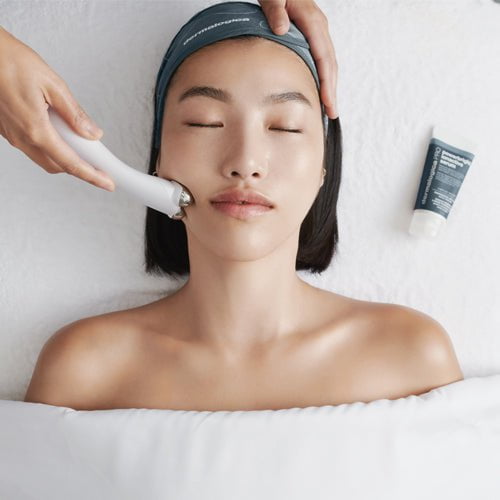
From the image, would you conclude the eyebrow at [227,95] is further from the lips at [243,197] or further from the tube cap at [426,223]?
the tube cap at [426,223]

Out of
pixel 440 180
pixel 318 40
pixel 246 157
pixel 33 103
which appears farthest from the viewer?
pixel 440 180

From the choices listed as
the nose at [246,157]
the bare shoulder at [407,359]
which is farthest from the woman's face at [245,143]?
the bare shoulder at [407,359]

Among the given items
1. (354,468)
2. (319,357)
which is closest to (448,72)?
(319,357)

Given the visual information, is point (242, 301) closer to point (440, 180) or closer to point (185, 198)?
point (185, 198)

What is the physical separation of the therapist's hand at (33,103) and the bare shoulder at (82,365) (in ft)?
1.30

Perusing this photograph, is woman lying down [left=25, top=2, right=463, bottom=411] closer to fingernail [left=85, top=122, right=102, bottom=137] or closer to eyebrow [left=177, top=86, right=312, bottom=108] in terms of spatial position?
eyebrow [left=177, top=86, right=312, bottom=108]

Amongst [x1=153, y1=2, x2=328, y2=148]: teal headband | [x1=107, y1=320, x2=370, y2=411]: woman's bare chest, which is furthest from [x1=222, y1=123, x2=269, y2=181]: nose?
[x1=107, y1=320, x2=370, y2=411]: woman's bare chest

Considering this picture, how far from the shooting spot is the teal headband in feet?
3.55

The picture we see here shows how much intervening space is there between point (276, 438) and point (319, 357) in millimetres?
180

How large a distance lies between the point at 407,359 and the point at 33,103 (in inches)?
28.8

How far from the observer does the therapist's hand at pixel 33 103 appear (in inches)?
34.4

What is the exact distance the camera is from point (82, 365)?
1.22 meters

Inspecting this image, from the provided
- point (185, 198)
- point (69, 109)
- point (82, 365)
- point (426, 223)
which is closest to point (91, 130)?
point (69, 109)

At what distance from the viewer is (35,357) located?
134 centimetres
